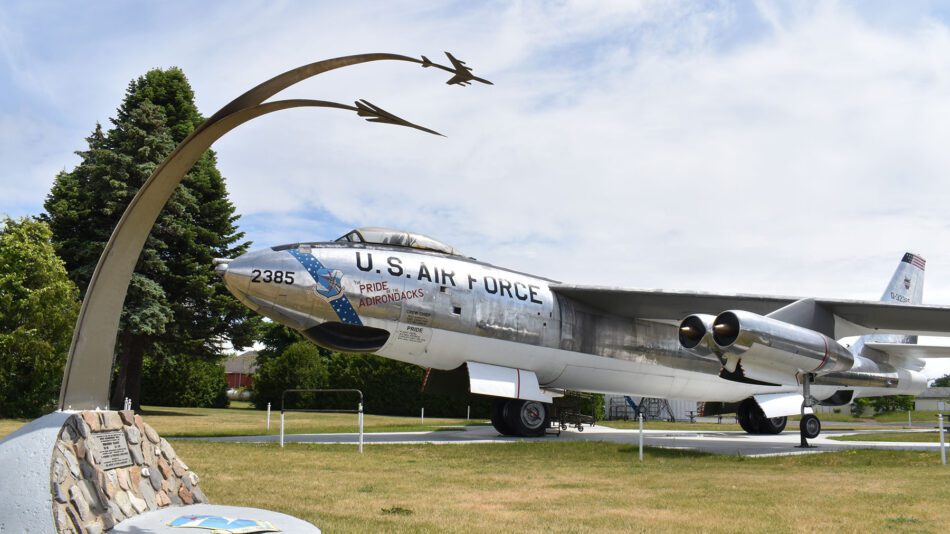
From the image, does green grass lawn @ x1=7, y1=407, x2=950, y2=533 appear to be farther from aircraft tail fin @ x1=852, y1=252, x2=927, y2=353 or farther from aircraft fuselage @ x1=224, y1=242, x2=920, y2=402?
aircraft tail fin @ x1=852, y1=252, x2=927, y2=353

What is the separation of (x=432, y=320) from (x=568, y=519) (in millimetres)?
9168

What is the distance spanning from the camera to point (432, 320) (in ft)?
53.1

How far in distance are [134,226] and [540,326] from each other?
40.6 ft

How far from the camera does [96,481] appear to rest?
222 inches

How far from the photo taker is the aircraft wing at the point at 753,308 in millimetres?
17141

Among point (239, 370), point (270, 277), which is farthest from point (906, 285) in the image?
point (239, 370)

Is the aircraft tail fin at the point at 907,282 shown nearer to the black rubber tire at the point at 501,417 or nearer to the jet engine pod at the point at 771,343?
the jet engine pod at the point at 771,343

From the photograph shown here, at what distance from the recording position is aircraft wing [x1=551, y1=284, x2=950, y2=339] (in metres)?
17.1

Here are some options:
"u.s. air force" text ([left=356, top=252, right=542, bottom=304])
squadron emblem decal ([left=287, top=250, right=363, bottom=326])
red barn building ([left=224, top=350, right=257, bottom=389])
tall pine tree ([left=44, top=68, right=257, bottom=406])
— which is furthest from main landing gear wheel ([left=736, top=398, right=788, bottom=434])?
red barn building ([left=224, top=350, right=257, bottom=389])

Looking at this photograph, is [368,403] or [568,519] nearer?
[568,519]

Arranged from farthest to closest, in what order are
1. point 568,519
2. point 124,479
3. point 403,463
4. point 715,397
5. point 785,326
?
1. point 715,397
2. point 785,326
3. point 403,463
4. point 568,519
5. point 124,479

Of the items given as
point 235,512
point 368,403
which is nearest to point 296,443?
point 235,512

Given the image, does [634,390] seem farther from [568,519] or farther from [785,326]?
[568,519]

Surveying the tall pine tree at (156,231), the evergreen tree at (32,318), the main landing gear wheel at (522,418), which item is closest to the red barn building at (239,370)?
the tall pine tree at (156,231)
